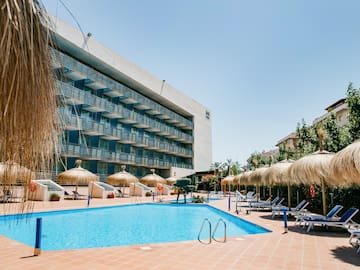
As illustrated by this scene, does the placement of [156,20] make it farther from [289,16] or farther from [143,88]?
[143,88]

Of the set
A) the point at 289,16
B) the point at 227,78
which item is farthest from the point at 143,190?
Answer: the point at 289,16

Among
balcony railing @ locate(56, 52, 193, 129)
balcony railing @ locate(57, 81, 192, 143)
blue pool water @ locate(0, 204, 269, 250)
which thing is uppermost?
balcony railing @ locate(56, 52, 193, 129)

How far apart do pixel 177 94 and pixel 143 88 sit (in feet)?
28.3

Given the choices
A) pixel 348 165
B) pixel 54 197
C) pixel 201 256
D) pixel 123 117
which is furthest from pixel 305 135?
pixel 123 117

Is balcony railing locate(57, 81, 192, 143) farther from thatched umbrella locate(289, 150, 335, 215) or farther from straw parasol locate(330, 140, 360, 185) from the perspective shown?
straw parasol locate(330, 140, 360, 185)

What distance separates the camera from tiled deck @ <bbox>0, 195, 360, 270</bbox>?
4.94 meters

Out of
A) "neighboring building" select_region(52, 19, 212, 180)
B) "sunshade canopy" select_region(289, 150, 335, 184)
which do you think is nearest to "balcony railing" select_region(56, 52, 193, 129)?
"neighboring building" select_region(52, 19, 212, 180)

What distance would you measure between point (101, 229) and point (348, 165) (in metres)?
9.30

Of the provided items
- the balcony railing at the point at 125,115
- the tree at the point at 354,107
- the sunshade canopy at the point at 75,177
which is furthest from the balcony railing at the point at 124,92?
the tree at the point at 354,107

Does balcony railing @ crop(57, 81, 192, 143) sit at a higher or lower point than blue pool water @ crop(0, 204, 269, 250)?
higher

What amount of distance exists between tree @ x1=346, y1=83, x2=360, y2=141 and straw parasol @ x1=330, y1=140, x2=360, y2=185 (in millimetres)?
6670

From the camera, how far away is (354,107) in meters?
11.7

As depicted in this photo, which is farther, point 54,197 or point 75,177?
point 75,177

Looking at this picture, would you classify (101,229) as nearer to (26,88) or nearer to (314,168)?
(314,168)
